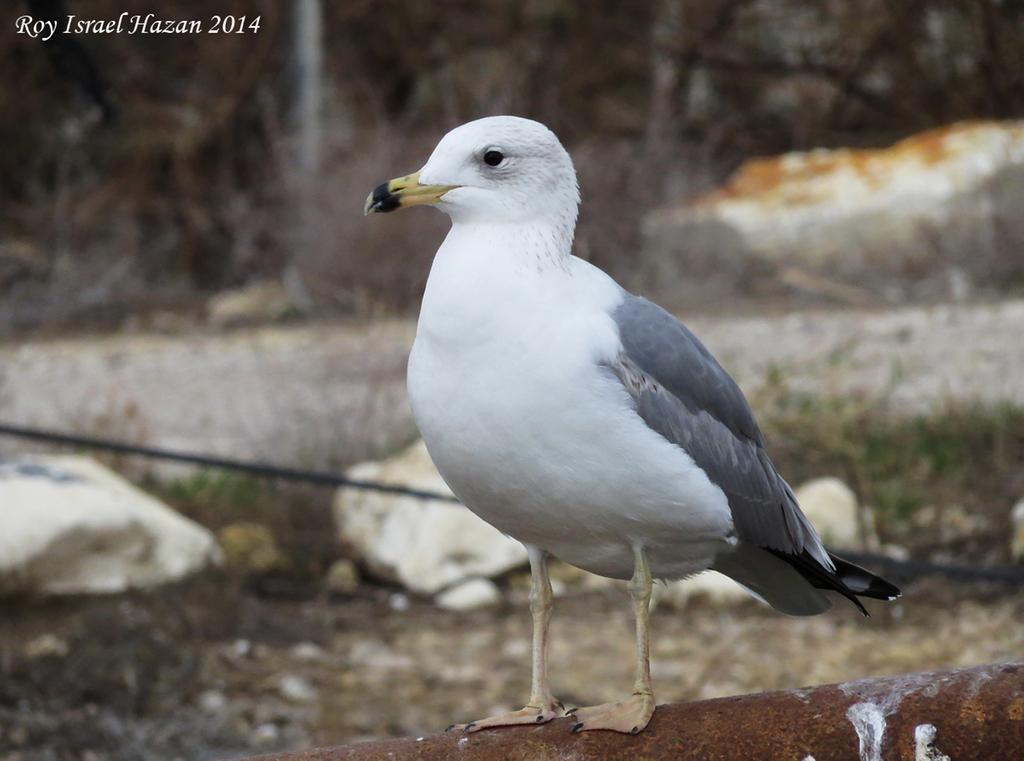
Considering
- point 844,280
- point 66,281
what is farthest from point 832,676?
point 66,281

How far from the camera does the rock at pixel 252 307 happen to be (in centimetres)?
855

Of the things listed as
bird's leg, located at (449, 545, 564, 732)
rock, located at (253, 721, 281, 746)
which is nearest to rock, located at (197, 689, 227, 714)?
rock, located at (253, 721, 281, 746)

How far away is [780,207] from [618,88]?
11.1ft

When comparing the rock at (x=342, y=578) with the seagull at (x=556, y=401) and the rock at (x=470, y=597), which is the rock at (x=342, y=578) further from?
the seagull at (x=556, y=401)

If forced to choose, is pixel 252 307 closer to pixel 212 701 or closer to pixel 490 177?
pixel 212 701

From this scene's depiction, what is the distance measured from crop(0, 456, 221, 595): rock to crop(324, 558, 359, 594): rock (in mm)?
366

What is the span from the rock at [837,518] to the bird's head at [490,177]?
267 centimetres

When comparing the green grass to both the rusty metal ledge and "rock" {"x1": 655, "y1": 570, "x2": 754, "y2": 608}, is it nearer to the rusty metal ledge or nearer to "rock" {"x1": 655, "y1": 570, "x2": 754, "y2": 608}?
"rock" {"x1": 655, "y1": 570, "x2": 754, "y2": 608}

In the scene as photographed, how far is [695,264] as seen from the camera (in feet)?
27.3

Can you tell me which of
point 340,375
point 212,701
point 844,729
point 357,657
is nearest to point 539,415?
point 844,729

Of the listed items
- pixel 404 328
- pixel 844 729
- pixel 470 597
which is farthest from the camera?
pixel 404 328

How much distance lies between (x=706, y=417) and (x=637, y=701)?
41 cm

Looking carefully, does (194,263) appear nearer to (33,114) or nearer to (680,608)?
(33,114)

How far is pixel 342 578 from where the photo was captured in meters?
4.64
